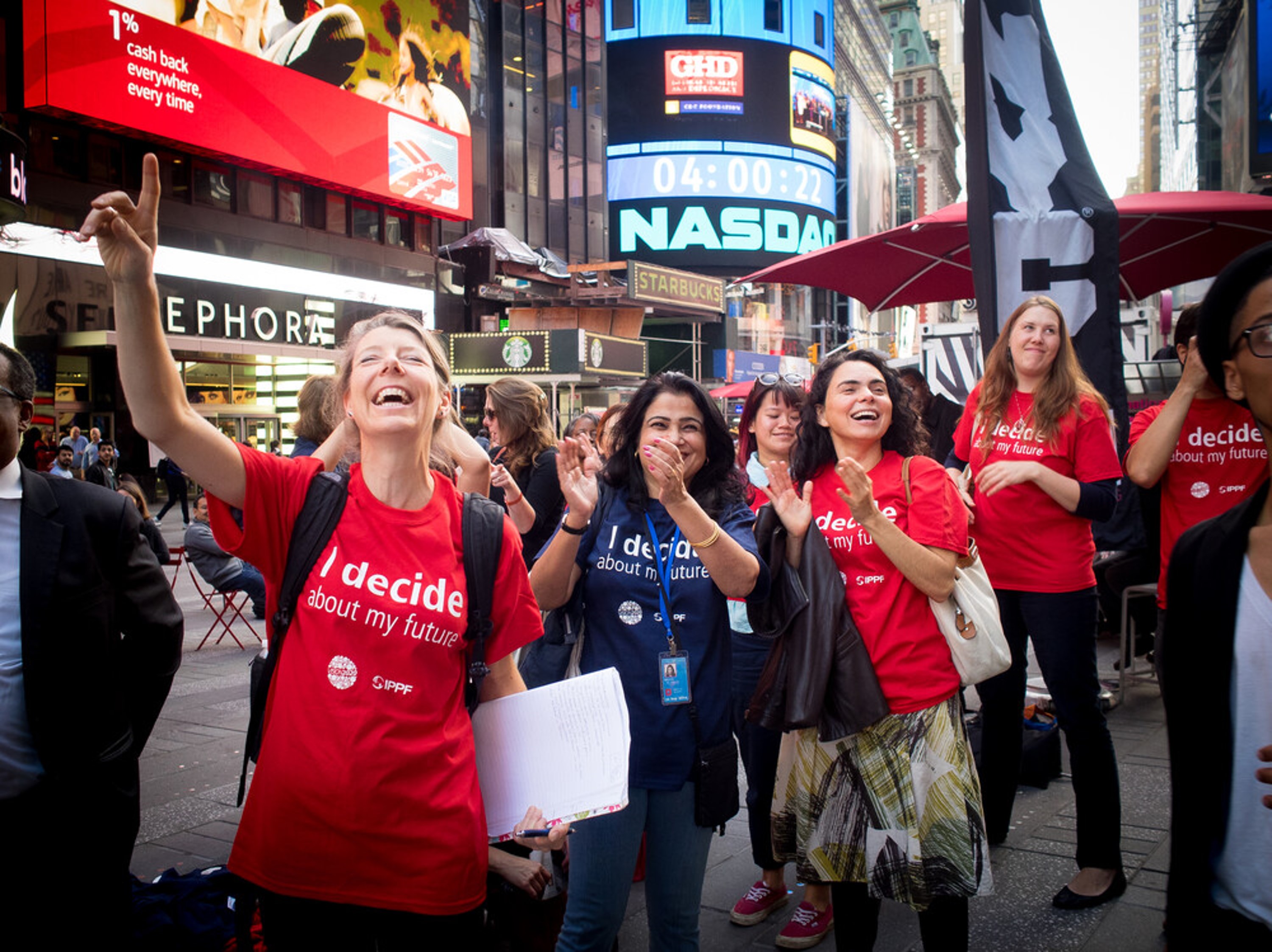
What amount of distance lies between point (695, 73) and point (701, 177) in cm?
562

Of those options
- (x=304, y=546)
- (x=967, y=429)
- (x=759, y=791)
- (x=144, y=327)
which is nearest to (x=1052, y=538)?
(x=967, y=429)

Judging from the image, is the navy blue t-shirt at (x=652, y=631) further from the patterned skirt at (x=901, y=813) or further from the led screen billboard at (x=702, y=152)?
A: the led screen billboard at (x=702, y=152)

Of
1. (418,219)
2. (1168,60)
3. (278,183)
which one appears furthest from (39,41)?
(1168,60)

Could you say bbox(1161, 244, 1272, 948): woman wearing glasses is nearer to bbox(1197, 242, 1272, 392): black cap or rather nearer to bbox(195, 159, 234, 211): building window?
bbox(1197, 242, 1272, 392): black cap

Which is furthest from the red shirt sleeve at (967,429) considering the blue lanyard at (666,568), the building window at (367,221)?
the building window at (367,221)

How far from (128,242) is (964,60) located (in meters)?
4.01

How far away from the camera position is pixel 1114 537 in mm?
4359

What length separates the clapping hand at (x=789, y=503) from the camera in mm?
2965

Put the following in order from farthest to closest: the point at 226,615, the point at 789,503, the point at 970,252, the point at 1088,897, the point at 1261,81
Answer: the point at 1261,81 → the point at 226,615 → the point at 970,252 → the point at 1088,897 → the point at 789,503

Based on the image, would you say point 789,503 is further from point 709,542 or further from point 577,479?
point 577,479

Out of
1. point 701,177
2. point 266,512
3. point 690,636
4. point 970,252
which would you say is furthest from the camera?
point 701,177

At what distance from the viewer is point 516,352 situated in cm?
2531

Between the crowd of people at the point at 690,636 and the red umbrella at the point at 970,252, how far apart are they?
1793mm

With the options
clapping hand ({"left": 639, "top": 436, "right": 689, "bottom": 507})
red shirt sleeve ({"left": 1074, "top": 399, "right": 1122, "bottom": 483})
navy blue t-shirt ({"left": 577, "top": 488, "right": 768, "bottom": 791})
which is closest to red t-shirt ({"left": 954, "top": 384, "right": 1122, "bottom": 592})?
red shirt sleeve ({"left": 1074, "top": 399, "right": 1122, "bottom": 483})
